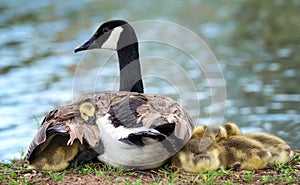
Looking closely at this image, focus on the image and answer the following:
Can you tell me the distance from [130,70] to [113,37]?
34 centimetres

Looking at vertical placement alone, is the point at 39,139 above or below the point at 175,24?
below

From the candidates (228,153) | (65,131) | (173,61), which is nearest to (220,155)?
(228,153)

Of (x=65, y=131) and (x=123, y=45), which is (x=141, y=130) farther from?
(x=123, y=45)

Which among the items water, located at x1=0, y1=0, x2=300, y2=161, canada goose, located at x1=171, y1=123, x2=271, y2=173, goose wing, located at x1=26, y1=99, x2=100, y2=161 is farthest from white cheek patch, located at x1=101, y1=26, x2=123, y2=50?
water, located at x1=0, y1=0, x2=300, y2=161

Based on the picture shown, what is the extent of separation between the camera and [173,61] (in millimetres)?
9812

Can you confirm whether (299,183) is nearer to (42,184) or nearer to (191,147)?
(191,147)

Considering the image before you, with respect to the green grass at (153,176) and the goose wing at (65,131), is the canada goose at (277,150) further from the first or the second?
the goose wing at (65,131)

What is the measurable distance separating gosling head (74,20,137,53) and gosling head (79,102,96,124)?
112cm

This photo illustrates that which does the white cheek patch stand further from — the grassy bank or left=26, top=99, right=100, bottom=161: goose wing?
the grassy bank

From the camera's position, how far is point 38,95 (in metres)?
8.50

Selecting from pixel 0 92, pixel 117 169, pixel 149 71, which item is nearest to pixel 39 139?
pixel 117 169

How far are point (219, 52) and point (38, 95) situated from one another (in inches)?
133

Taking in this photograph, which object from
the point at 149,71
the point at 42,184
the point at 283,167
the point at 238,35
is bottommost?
the point at 42,184

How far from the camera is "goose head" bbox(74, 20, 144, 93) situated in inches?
223
